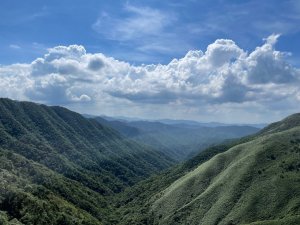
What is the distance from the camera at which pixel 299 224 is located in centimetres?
19862

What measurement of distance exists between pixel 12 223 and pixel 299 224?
140 metres

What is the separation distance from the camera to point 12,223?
623 feet
